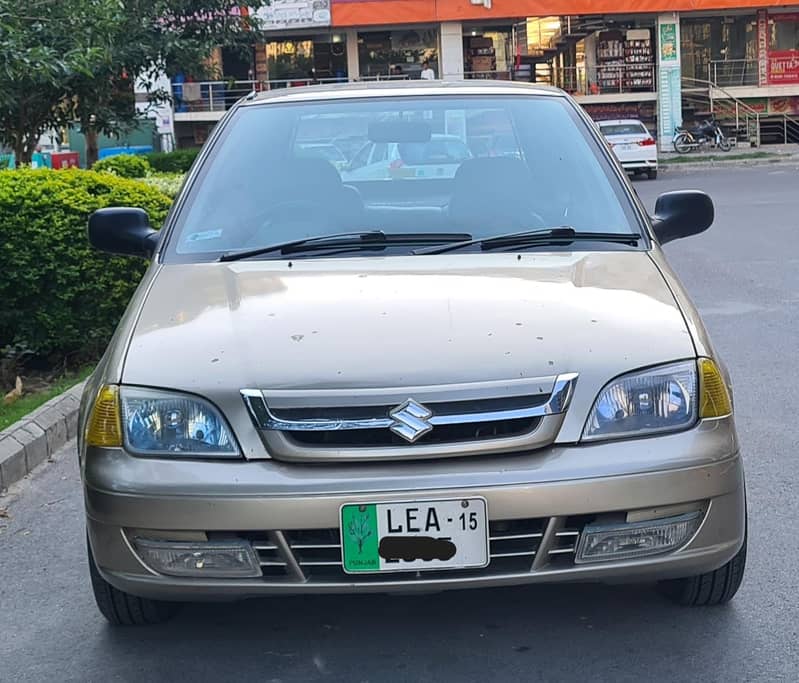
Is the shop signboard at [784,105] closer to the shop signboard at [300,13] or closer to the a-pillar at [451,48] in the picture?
the a-pillar at [451,48]

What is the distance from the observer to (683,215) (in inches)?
178

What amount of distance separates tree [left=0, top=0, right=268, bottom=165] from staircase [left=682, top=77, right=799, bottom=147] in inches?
829

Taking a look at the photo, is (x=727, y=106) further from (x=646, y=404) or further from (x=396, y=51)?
(x=646, y=404)

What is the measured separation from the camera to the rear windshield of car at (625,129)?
26719 mm

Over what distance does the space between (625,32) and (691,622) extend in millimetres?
35051

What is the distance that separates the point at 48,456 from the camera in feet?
19.5

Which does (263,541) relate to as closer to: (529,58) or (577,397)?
(577,397)

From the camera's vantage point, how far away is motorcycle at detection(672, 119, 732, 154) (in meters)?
33.4

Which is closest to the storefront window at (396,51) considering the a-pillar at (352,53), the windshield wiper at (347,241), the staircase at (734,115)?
the a-pillar at (352,53)

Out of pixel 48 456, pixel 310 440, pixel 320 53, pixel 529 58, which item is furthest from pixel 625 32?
pixel 310 440

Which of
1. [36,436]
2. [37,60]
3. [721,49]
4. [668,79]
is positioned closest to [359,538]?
[36,436]

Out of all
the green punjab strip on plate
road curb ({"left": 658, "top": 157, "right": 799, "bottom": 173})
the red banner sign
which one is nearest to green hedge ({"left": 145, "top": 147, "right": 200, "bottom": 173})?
road curb ({"left": 658, "top": 157, "right": 799, "bottom": 173})

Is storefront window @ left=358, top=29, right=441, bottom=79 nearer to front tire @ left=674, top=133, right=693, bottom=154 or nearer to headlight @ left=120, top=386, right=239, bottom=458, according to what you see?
front tire @ left=674, top=133, right=693, bottom=154

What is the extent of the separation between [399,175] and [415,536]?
6.18 ft
